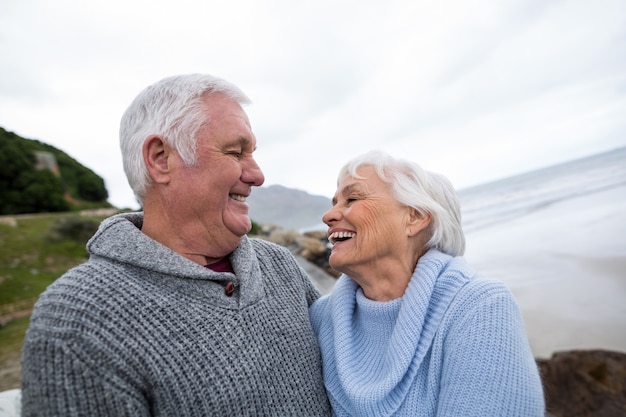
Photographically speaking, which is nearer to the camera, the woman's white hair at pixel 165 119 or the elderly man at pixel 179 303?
the elderly man at pixel 179 303

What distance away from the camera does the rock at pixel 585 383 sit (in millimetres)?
3658

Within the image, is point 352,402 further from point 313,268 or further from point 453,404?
point 313,268

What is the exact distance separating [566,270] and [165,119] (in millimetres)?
10300

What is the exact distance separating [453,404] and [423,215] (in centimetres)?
104

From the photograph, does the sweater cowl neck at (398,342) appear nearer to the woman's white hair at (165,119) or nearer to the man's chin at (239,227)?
the man's chin at (239,227)

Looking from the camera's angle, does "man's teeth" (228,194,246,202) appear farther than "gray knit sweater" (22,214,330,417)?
Yes

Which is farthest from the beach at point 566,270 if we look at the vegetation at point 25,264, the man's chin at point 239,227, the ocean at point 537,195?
the vegetation at point 25,264

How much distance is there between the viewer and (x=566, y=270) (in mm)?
8844

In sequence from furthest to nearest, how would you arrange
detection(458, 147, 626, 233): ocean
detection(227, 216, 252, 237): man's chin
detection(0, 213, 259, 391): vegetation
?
detection(458, 147, 626, 233): ocean, detection(0, 213, 259, 391): vegetation, detection(227, 216, 252, 237): man's chin

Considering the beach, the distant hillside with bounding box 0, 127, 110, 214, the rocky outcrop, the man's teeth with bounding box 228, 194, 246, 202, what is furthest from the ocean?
the distant hillside with bounding box 0, 127, 110, 214

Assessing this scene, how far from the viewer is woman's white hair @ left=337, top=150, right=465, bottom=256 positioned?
2.15 meters

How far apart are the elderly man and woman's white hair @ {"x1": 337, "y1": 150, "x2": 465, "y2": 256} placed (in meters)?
0.83

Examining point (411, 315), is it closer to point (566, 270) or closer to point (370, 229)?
point (370, 229)

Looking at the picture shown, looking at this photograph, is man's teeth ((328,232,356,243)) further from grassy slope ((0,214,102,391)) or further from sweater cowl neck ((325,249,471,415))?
grassy slope ((0,214,102,391))
